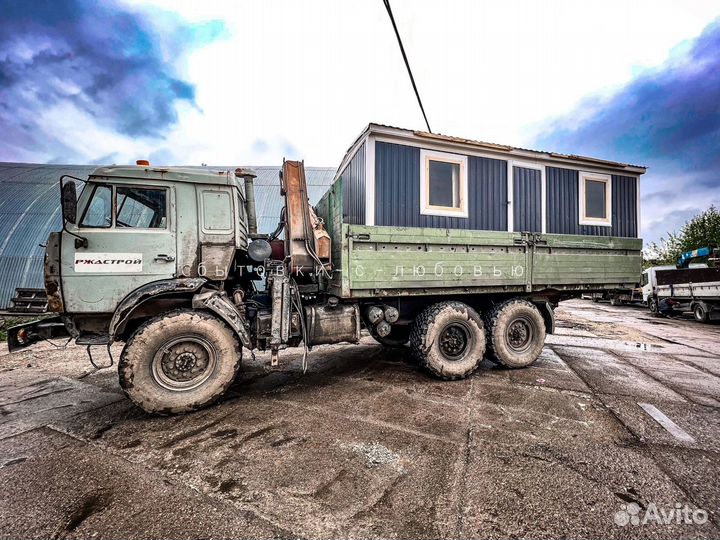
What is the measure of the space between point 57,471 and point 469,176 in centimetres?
629

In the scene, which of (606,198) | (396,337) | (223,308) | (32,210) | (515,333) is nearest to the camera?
(223,308)

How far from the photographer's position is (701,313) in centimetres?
1286

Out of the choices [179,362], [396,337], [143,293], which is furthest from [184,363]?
[396,337]

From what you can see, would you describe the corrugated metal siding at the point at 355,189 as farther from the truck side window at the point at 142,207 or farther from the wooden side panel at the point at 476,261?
the truck side window at the point at 142,207

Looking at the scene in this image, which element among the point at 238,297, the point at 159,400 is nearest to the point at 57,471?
the point at 159,400

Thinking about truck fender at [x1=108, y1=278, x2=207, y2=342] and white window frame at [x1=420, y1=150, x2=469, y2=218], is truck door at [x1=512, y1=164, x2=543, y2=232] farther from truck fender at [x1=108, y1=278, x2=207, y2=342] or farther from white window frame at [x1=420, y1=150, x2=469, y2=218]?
truck fender at [x1=108, y1=278, x2=207, y2=342]

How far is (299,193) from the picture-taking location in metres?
4.82

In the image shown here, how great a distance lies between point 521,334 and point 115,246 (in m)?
6.34

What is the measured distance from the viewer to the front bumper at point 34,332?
397 centimetres

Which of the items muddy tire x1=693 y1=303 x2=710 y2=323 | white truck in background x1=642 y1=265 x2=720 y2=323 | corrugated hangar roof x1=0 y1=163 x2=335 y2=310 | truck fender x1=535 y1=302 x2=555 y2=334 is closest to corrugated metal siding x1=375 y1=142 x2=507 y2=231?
truck fender x1=535 y1=302 x2=555 y2=334

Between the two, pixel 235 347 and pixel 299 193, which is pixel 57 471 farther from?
pixel 299 193

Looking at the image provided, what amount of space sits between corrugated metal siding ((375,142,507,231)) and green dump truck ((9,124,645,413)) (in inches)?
0.9

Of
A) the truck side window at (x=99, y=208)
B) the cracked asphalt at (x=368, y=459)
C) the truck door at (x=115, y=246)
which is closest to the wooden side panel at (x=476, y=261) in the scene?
the cracked asphalt at (x=368, y=459)

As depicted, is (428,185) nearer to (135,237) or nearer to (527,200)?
(527,200)
